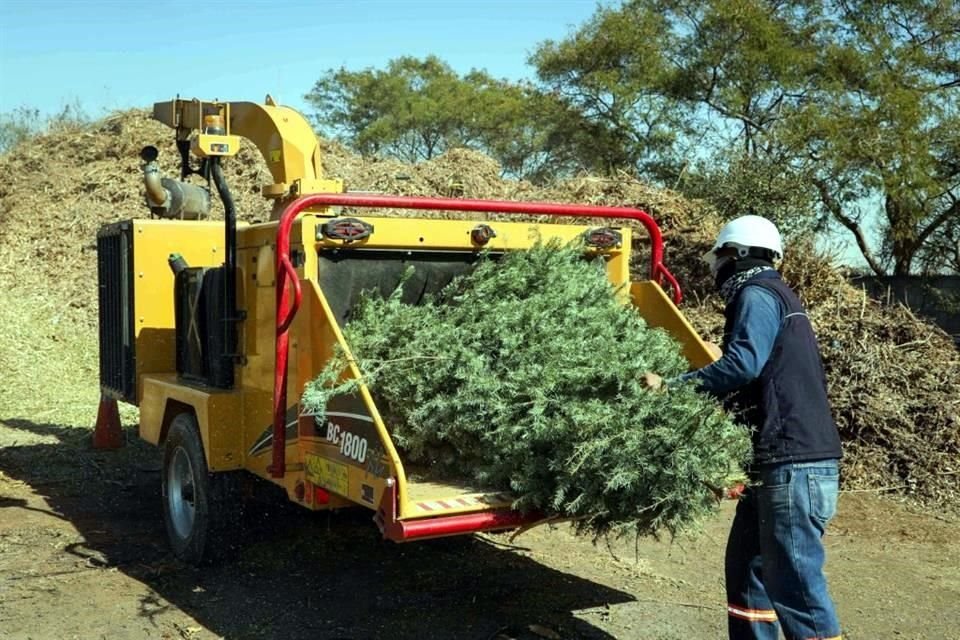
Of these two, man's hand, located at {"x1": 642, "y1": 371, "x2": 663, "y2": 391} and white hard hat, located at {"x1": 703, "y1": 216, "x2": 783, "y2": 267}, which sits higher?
white hard hat, located at {"x1": 703, "y1": 216, "x2": 783, "y2": 267}

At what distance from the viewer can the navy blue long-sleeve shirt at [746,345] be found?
157 inches

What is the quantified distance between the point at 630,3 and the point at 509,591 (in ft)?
61.5

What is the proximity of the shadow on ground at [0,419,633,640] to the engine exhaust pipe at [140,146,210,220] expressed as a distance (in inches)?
83.8

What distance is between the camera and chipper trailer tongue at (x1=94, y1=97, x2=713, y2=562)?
14.5 ft

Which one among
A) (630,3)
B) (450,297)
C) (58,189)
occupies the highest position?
(630,3)

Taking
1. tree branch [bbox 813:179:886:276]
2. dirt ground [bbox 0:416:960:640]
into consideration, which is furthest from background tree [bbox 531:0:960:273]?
dirt ground [bbox 0:416:960:640]

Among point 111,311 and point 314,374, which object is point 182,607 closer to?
point 314,374

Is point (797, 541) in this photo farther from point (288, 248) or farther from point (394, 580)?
point (288, 248)

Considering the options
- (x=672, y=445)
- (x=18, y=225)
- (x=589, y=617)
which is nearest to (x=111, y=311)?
(x=589, y=617)

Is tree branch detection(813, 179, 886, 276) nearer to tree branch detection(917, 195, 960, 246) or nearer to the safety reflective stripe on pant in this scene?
tree branch detection(917, 195, 960, 246)

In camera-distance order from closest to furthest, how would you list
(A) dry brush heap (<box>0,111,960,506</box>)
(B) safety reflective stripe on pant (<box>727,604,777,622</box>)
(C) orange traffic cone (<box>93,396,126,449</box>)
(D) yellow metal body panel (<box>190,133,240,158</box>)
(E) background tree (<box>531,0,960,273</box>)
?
(B) safety reflective stripe on pant (<box>727,604,777,622</box>) → (D) yellow metal body panel (<box>190,133,240,158</box>) → (A) dry brush heap (<box>0,111,960,506</box>) → (C) orange traffic cone (<box>93,396,126,449</box>) → (E) background tree (<box>531,0,960,273</box>)

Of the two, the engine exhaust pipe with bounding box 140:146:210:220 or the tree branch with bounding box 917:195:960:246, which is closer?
the engine exhaust pipe with bounding box 140:146:210:220

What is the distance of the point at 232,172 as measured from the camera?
633 inches

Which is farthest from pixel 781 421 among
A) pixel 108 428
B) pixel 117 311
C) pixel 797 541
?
pixel 108 428
